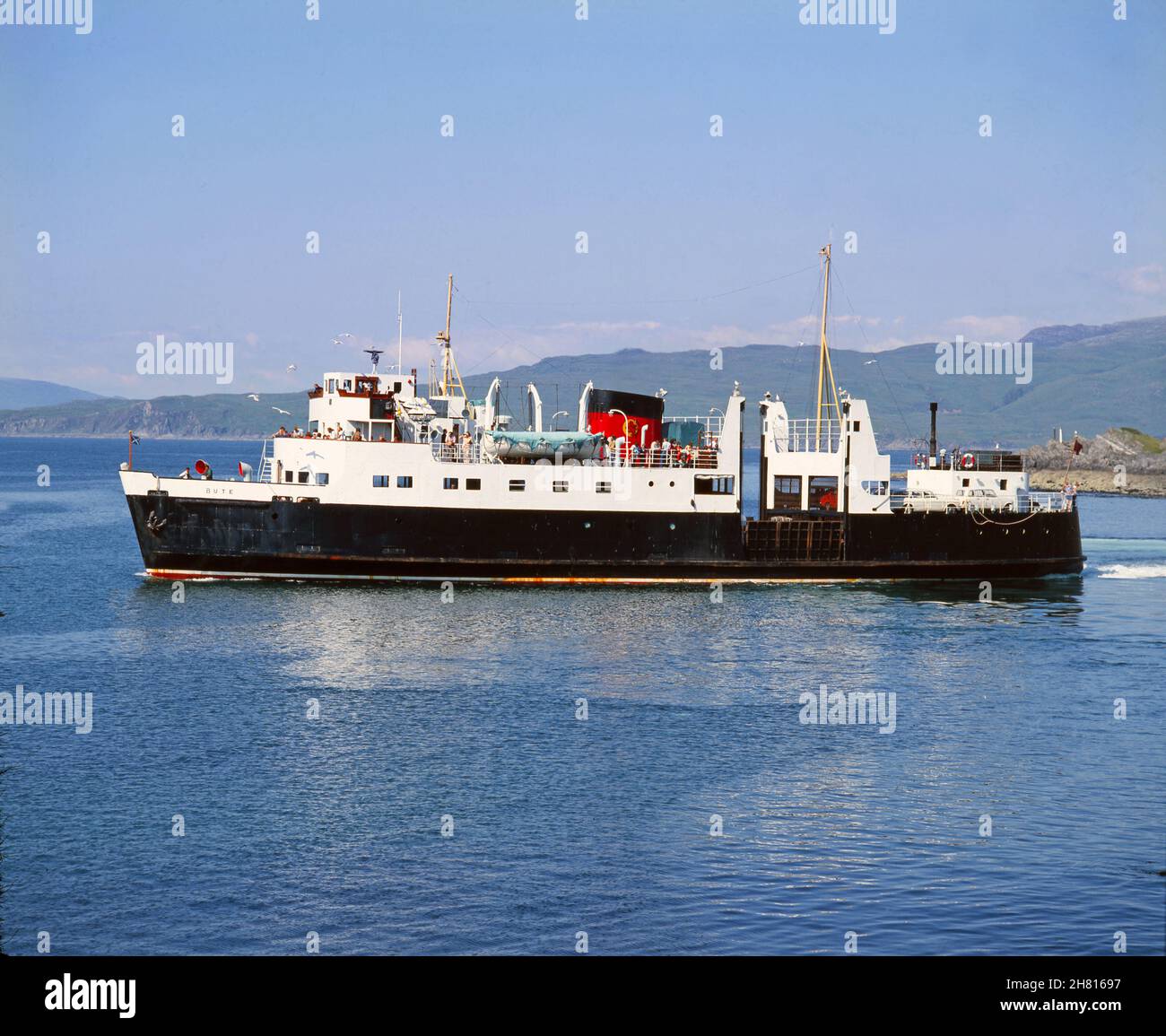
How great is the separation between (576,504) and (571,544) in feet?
5.63

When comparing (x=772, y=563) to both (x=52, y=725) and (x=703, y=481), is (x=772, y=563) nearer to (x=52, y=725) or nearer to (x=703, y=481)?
(x=703, y=481)

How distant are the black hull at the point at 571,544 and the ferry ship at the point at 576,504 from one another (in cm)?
7

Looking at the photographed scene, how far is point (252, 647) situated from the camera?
4122cm

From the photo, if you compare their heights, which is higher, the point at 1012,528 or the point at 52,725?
the point at 1012,528

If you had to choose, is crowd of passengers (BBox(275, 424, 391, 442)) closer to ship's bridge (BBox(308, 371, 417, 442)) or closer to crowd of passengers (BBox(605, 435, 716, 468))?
ship's bridge (BBox(308, 371, 417, 442))

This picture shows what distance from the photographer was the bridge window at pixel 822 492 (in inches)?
2266

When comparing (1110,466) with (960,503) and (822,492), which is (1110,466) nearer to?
(960,503)

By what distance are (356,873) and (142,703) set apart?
14122mm

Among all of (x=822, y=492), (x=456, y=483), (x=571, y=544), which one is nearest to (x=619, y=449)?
(x=571, y=544)

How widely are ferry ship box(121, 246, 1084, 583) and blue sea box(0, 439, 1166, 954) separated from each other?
357cm

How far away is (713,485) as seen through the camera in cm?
5575

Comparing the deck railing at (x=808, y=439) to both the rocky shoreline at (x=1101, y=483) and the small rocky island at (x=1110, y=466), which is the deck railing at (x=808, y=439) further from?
the small rocky island at (x=1110, y=466)

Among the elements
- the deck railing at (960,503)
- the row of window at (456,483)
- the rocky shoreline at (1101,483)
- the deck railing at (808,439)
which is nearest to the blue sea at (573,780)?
the row of window at (456,483)
